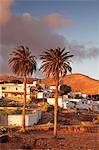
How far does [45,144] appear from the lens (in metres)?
32.3

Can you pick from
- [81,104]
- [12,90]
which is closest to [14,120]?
[81,104]

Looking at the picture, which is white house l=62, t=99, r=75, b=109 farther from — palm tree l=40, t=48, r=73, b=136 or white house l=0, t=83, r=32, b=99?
palm tree l=40, t=48, r=73, b=136

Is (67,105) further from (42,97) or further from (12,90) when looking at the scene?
(12,90)

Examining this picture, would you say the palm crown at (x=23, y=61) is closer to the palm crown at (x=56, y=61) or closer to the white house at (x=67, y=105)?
the palm crown at (x=56, y=61)

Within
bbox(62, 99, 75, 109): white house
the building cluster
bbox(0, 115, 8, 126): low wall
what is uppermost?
the building cluster

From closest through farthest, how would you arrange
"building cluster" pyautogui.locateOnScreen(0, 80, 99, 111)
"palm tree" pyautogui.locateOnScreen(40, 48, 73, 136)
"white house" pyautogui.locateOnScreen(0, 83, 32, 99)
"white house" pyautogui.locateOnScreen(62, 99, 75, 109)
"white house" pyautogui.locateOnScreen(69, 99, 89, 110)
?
"palm tree" pyautogui.locateOnScreen(40, 48, 73, 136) < "white house" pyautogui.locateOnScreen(62, 99, 75, 109) < "building cluster" pyautogui.locateOnScreen(0, 80, 99, 111) < "white house" pyautogui.locateOnScreen(69, 99, 89, 110) < "white house" pyautogui.locateOnScreen(0, 83, 32, 99)

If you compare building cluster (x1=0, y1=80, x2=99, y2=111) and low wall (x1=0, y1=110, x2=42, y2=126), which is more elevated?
building cluster (x1=0, y1=80, x2=99, y2=111)

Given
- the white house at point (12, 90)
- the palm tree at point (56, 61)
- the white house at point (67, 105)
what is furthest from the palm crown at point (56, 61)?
the white house at point (12, 90)

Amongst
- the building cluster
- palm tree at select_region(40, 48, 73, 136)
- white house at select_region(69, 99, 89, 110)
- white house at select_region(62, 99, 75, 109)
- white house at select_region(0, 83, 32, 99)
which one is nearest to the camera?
palm tree at select_region(40, 48, 73, 136)

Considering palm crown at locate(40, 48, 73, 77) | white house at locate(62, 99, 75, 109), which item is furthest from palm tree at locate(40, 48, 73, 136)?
white house at locate(62, 99, 75, 109)

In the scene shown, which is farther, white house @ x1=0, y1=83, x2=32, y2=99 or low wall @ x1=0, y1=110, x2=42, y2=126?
white house @ x1=0, y1=83, x2=32, y2=99

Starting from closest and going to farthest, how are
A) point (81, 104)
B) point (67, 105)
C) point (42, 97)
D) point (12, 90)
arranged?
1. point (67, 105)
2. point (81, 104)
3. point (42, 97)
4. point (12, 90)

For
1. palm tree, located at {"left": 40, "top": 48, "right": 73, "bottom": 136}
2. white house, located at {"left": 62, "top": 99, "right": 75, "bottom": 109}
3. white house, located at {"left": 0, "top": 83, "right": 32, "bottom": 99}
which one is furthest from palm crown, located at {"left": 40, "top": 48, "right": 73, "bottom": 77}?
white house, located at {"left": 0, "top": 83, "right": 32, "bottom": 99}

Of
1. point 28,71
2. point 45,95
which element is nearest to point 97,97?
point 45,95
